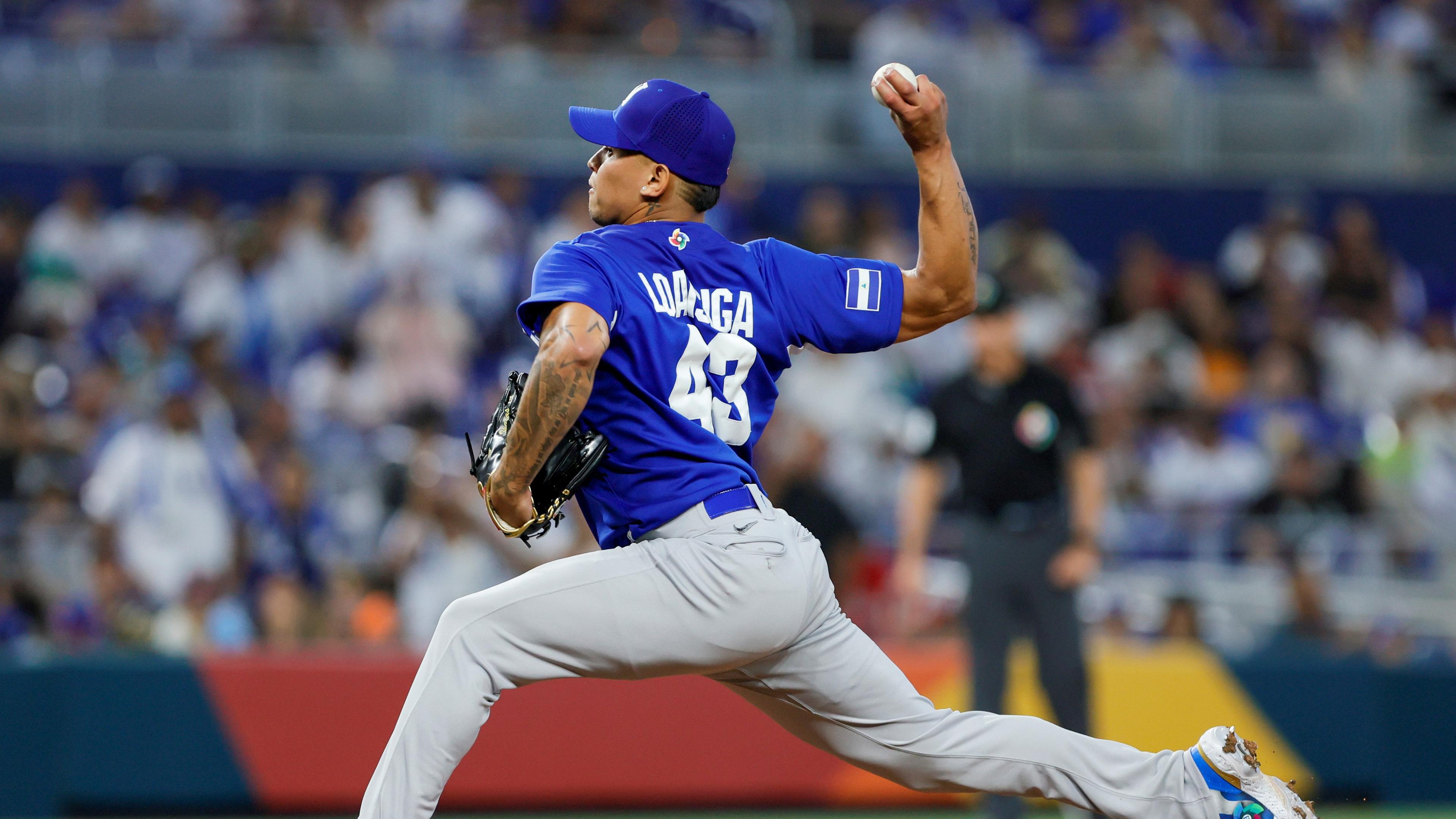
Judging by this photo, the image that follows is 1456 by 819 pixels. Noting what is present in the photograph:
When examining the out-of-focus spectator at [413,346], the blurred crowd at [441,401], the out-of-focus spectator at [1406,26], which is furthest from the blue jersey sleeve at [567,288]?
the out-of-focus spectator at [1406,26]

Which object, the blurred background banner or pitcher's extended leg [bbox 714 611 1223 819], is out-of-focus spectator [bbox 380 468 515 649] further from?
pitcher's extended leg [bbox 714 611 1223 819]

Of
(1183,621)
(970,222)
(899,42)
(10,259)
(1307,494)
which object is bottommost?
(1183,621)

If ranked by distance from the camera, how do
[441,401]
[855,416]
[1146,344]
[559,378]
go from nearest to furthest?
1. [559,378]
2. [441,401]
3. [855,416]
4. [1146,344]

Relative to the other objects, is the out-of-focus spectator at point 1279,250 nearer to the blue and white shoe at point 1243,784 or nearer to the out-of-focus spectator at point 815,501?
the out-of-focus spectator at point 815,501

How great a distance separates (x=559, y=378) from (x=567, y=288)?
0.23 metres

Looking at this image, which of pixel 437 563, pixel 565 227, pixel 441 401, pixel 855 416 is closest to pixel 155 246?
pixel 441 401

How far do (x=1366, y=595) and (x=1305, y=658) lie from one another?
264cm

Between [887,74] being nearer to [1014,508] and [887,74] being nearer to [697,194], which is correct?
[697,194]

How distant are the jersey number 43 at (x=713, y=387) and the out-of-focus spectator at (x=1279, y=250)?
11688mm

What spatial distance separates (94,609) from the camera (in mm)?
9617

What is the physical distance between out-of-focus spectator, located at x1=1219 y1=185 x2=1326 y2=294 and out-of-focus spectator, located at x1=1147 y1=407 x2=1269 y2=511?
269cm

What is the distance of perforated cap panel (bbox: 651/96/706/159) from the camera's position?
13.9ft

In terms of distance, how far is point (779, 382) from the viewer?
1277cm

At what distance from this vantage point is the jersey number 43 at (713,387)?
417 cm
